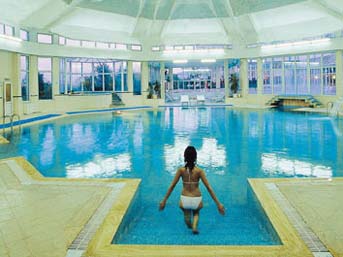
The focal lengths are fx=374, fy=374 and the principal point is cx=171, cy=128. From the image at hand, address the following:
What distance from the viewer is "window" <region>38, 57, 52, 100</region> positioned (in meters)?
22.8

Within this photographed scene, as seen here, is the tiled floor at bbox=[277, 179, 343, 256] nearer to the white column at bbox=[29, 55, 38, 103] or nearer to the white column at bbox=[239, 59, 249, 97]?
the white column at bbox=[29, 55, 38, 103]

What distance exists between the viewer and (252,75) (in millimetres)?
27781

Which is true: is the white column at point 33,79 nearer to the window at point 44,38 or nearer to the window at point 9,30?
the window at point 44,38

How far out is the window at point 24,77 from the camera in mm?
20859

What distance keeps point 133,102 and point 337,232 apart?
81.8ft

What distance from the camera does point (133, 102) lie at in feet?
92.0

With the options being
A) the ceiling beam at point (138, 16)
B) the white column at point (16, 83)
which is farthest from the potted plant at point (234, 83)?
the white column at point (16, 83)

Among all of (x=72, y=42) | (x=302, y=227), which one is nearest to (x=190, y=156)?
(x=302, y=227)

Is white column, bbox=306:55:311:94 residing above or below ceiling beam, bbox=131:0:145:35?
below

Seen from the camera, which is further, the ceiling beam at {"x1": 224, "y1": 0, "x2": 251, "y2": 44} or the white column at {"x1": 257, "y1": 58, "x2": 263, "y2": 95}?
the white column at {"x1": 257, "y1": 58, "x2": 263, "y2": 95}

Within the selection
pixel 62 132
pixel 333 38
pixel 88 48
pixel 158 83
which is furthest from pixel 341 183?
pixel 158 83

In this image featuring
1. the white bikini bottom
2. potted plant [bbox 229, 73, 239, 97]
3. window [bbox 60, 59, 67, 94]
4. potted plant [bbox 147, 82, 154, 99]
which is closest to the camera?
the white bikini bottom

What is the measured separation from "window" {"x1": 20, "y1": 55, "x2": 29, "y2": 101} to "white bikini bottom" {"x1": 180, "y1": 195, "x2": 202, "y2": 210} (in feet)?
61.6

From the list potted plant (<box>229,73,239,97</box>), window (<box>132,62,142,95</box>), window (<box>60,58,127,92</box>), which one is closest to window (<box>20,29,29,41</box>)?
window (<box>60,58,127,92</box>)
